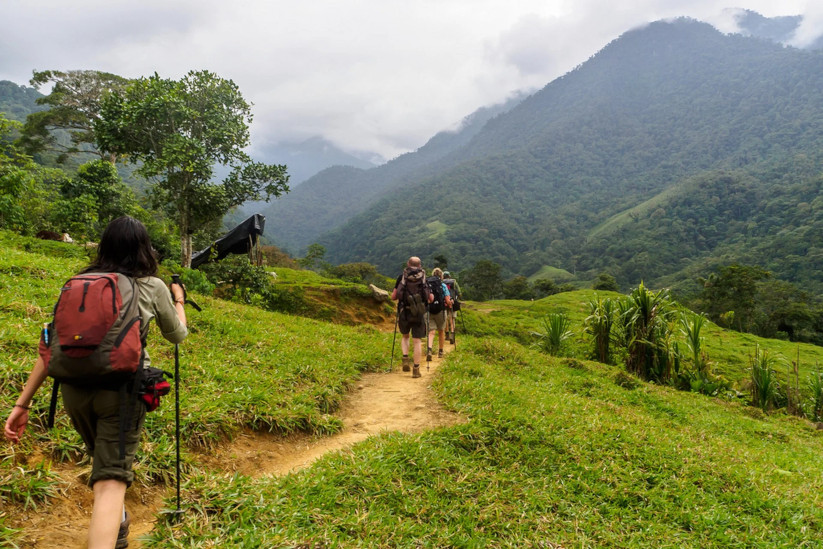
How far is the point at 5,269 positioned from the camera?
24.1 ft

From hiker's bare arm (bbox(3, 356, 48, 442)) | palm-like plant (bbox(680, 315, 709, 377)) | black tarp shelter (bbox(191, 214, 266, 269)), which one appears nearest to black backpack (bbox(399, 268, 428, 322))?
hiker's bare arm (bbox(3, 356, 48, 442))

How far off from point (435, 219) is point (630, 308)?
137 meters

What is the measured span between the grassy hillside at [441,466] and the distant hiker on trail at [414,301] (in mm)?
832

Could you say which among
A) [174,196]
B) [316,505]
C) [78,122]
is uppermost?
[78,122]

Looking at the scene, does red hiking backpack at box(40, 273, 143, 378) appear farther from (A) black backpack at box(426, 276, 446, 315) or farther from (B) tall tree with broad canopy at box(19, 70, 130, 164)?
(B) tall tree with broad canopy at box(19, 70, 130, 164)

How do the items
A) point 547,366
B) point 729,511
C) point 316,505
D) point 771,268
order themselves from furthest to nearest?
point 771,268
point 547,366
point 729,511
point 316,505

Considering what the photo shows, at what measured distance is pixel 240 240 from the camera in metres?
17.7

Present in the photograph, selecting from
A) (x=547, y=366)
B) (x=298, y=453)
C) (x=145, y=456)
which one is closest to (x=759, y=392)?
(x=547, y=366)

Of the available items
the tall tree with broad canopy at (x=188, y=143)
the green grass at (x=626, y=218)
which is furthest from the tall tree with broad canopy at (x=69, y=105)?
the green grass at (x=626, y=218)

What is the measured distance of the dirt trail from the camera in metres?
2.82

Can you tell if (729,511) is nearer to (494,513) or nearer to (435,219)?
(494,513)

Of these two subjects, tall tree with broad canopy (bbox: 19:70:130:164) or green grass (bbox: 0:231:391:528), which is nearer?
green grass (bbox: 0:231:391:528)

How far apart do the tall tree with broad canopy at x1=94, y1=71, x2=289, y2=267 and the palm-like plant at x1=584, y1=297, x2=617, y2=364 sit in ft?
32.6

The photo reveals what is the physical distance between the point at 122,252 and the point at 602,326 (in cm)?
1235
